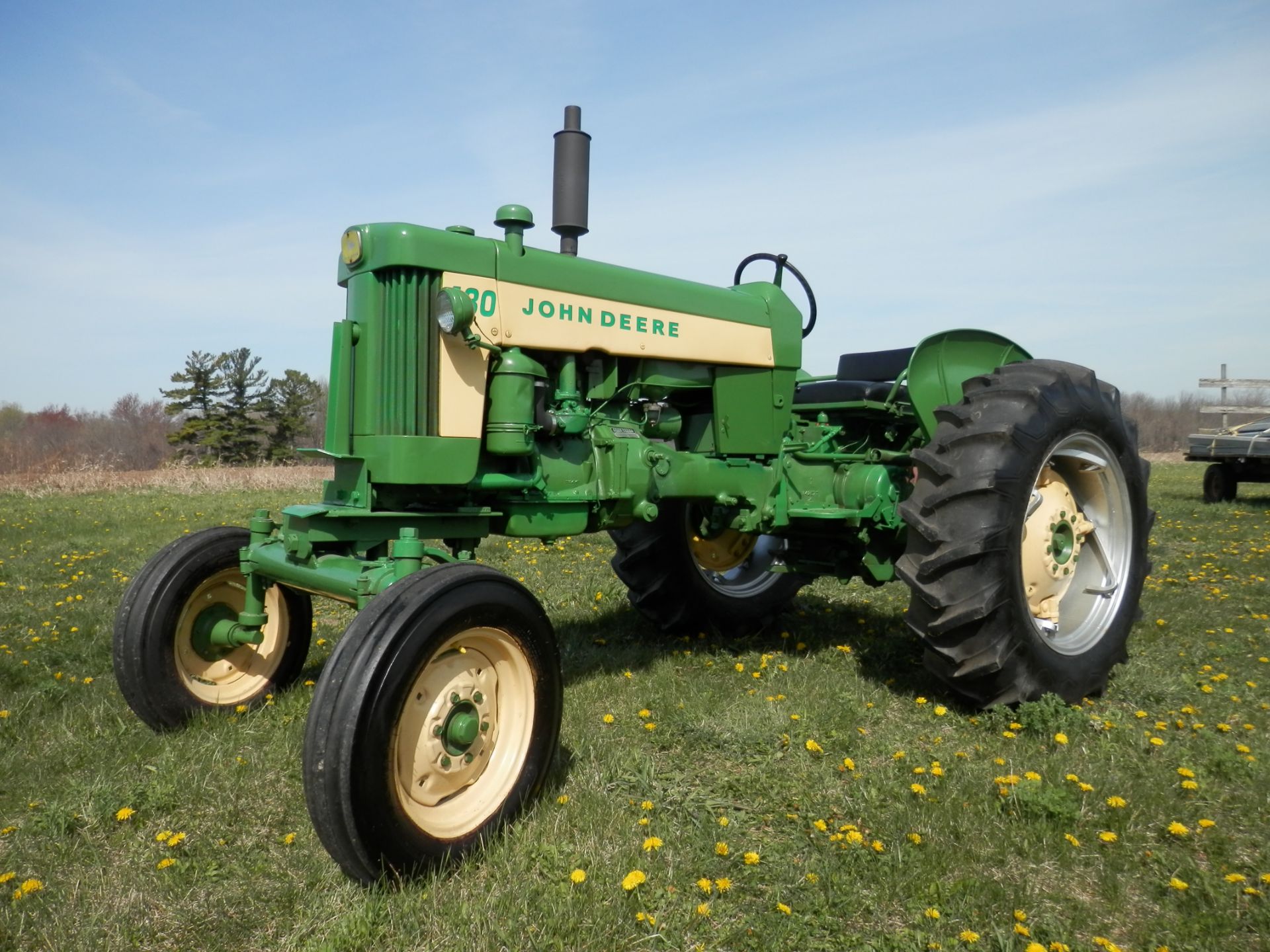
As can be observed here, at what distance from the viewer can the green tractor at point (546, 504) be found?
2615mm

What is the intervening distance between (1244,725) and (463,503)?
3.26 m

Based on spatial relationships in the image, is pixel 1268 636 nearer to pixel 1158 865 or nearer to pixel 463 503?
pixel 1158 865

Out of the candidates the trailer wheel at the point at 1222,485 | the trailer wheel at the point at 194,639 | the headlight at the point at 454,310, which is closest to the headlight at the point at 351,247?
the headlight at the point at 454,310

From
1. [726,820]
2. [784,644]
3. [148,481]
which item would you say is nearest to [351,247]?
[726,820]

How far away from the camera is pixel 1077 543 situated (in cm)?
423

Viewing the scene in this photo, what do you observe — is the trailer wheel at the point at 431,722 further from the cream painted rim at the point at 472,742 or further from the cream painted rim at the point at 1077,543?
the cream painted rim at the point at 1077,543

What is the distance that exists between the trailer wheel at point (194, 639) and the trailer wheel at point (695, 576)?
171 centimetres

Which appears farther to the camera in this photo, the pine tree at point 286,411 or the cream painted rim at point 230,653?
the pine tree at point 286,411

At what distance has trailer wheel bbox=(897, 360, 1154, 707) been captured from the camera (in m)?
3.61

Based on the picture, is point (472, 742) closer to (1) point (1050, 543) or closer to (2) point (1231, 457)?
(1) point (1050, 543)

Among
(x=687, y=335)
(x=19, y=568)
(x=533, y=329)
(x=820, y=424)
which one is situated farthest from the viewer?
(x=19, y=568)

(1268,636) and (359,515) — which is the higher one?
(359,515)

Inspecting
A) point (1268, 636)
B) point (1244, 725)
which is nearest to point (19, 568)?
point (1244, 725)

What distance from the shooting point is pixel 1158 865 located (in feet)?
8.57
